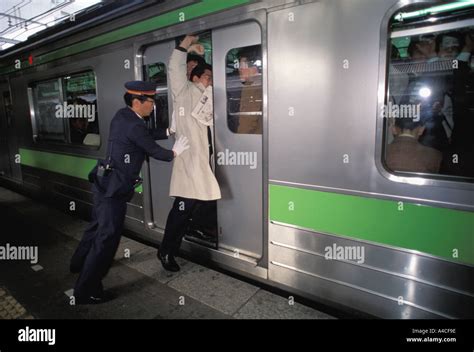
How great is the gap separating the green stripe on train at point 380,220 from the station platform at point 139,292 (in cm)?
71

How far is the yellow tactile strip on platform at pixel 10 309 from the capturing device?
→ 2584 mm

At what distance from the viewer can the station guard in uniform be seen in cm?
260

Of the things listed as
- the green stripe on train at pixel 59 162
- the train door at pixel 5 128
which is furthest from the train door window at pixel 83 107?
the train door at pixel 5 128

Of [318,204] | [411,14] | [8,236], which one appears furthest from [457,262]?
[8,236]

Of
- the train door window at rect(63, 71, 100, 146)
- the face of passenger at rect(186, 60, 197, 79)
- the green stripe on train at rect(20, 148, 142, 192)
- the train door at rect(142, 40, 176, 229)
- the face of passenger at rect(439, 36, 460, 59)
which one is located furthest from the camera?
the green stripe on train at rect(20, 148, 142, 192)

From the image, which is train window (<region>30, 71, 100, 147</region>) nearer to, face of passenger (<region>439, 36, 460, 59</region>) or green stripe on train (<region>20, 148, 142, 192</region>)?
green stripe on train (<region>20, 148, 142, 192</region>)

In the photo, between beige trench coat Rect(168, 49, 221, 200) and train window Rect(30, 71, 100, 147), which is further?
train window Rect(30, 71, 100, 147)

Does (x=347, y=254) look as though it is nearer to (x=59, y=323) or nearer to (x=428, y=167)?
(x=428, y=167)

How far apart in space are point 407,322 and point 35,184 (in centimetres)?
601

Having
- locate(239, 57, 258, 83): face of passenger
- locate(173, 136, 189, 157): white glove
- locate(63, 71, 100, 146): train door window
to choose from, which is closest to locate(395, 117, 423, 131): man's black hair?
locate(239, 57, 258, 83): face of passenger

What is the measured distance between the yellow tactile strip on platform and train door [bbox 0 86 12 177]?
15.7 ft

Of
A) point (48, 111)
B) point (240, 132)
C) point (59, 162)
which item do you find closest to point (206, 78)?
point (240, 132)

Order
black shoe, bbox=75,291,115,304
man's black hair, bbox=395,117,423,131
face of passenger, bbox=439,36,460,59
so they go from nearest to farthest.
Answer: face of passenger, bbox=439,36,460,59 < man's black hair, bbox=395,117,423,131 < black shoe, bbox=75,291,115,304

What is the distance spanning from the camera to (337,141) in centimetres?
221
